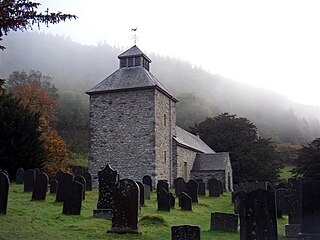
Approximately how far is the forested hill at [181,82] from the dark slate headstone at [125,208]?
5731 cm

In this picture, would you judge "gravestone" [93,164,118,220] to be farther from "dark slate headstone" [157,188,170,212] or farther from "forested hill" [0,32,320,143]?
"forested hill" [0,32,320,143]

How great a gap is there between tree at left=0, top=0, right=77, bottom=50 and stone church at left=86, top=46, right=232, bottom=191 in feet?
58.9

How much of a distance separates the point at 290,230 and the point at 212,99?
7775 cm

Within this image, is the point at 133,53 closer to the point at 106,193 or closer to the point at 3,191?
the point at 106,193

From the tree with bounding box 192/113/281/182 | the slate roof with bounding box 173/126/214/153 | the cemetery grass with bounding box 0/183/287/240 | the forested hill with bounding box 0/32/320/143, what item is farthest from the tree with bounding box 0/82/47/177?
the forested hill with bounding box 0/32/320/143

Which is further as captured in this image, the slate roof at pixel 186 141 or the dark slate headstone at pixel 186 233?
the slate roof at pixel 186 141

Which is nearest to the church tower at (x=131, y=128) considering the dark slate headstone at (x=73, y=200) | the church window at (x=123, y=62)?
the church window at (x=123, y=62)

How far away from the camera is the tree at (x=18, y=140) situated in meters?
22.1

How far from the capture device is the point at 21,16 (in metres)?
8.11

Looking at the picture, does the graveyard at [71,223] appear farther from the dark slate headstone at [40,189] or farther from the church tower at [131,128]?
the church tower at [131,128]

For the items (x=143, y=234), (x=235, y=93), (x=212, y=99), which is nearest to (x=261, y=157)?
A: (x=143, y=234)

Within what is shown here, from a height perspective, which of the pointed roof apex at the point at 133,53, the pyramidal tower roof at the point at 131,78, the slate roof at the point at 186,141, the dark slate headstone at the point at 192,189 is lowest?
the dark slate headstone at the point at 192,189

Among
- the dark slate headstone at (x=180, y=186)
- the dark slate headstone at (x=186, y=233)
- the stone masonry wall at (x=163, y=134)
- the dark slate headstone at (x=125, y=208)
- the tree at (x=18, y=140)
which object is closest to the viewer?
the dark slate headstone at (x=186, y=233)

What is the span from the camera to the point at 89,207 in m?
13.1
